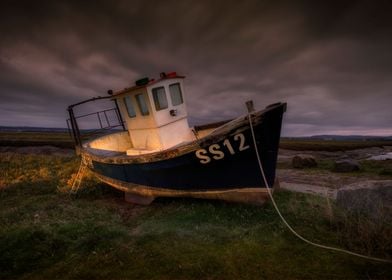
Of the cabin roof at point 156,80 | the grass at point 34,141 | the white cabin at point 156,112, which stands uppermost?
the grass at point 34,141

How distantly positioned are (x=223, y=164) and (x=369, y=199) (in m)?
3.56

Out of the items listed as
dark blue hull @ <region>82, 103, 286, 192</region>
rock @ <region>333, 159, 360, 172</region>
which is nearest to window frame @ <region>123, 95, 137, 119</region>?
dark blue hull @ <region>82, 103, 286, 192</region>

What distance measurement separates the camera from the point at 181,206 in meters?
7.43

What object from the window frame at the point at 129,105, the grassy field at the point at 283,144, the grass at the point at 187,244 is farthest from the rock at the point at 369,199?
the grassy field at the point at 283,144

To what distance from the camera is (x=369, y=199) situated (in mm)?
5914

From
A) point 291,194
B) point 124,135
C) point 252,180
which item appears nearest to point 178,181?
point 252,180

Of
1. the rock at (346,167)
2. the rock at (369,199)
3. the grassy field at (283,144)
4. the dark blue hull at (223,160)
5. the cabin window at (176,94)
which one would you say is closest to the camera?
the rock at (369,199)

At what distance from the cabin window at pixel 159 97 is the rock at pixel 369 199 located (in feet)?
21.0

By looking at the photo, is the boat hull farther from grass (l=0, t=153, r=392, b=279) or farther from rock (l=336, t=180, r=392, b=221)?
rock (l=336, t=180, r=392, b=221)

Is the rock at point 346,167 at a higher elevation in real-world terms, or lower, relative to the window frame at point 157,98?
lower

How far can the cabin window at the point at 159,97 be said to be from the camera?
9166 mm

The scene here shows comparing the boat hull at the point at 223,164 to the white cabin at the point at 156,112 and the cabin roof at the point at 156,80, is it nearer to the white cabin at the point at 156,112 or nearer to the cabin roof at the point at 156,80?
the white cabin at the point at 156,112

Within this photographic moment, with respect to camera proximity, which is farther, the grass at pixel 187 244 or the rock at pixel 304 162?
the rock at pixel 304 162

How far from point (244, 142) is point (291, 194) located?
3.36 metres
